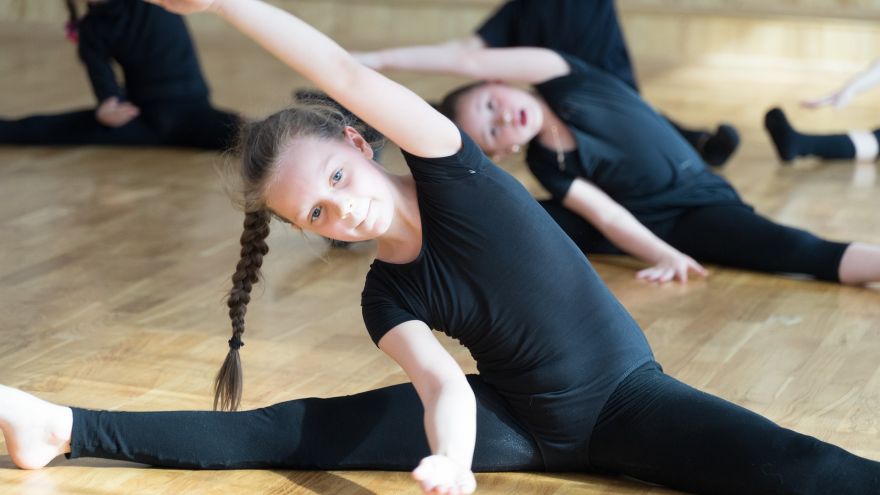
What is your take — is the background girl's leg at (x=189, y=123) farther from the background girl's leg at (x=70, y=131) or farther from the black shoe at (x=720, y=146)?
the black shoe at (x=720, y=146)

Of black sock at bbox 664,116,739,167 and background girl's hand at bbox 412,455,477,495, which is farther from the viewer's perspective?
black sock at bbox 664,116,739,167

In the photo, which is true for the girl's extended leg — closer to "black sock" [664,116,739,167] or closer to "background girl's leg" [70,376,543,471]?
"background girl's leg" [70,376,543,471]

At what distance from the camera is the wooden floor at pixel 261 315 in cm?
160

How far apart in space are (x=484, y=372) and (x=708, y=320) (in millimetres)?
720

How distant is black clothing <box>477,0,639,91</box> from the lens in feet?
10.0

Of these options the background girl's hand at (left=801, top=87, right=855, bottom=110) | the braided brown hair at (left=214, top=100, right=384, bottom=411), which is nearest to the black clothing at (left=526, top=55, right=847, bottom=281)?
the background girl's hand at (left=801, top=87, right=855, bottom=110)

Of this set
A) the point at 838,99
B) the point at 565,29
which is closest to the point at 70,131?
the point at 565,29

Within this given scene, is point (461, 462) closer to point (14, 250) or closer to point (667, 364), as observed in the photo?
point (667, 364)

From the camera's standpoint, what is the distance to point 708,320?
2098 mm

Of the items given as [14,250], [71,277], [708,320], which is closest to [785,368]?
[708,320]

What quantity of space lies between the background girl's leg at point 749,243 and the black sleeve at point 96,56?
1.73m

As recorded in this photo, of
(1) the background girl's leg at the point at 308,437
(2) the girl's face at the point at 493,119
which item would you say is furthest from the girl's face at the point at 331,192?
(2) the girl's face at the point at 493,119

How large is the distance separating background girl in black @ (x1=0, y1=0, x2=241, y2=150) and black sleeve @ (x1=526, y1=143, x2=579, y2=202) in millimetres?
1264

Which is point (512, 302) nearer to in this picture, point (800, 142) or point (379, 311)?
point (379, 311)
